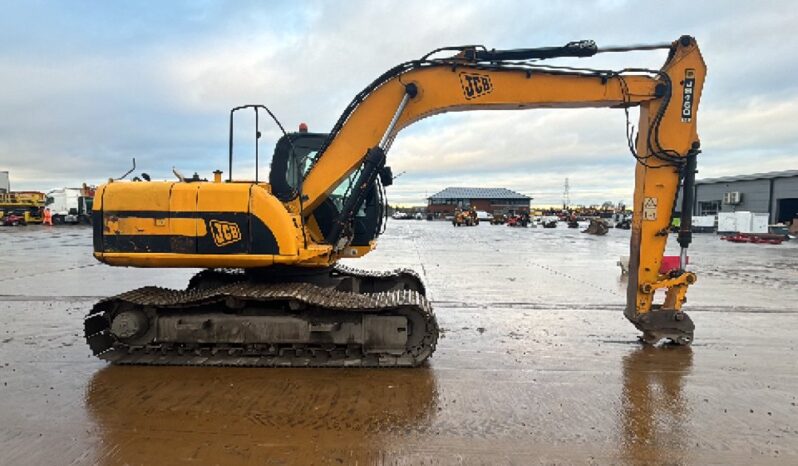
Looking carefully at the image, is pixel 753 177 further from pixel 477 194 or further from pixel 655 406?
pixel 477 194

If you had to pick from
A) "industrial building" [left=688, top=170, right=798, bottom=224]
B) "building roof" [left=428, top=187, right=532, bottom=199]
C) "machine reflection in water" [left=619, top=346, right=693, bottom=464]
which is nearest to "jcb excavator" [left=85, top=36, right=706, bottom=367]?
"machine reflection in water" [left=619, top=346, right=693, bottom=464]

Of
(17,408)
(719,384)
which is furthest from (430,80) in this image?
(17,408)

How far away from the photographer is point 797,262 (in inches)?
681

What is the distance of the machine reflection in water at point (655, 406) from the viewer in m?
3.71

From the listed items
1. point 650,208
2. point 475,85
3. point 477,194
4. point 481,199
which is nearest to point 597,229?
point 650,208

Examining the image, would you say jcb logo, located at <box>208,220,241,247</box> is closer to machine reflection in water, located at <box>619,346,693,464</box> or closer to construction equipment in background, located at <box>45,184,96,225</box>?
machine reflection in water, located at <box>619,346,693,464</box>

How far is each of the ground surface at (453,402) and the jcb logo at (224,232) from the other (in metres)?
1.38

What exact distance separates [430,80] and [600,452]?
173 inches

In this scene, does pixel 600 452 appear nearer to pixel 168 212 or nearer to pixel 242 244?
pixel 242 244

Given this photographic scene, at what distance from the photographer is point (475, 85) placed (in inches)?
244

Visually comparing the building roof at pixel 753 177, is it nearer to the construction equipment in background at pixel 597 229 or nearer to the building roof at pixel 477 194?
the construction equipment in background at pixel 597 229

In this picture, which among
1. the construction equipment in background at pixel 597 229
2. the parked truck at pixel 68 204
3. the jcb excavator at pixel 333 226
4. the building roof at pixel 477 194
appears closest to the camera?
the jcb excavator at pixel 333 226

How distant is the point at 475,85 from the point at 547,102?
0.91 m

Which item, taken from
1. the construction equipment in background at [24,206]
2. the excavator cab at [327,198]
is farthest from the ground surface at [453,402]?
the construction equipment in background at [24,206]
